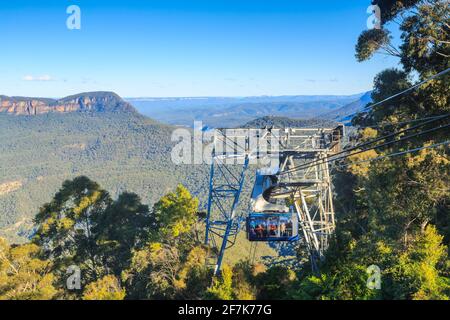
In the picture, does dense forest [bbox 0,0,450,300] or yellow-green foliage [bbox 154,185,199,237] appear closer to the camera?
dense forest [bbox 0,0,450,300]

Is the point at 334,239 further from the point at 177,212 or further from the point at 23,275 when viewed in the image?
the point at 23,275

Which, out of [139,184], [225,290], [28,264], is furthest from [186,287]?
[139,184]

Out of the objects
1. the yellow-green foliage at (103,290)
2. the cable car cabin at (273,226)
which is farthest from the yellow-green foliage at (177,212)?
the cable car cabin at (273,226)

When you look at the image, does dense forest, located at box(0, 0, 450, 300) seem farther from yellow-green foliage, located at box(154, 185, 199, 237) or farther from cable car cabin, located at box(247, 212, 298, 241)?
cable car cabin, located at box(247, 212, 298, 241)

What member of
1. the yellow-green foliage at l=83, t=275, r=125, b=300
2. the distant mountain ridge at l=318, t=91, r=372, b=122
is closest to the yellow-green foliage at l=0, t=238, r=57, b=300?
A: the yellow-green foliage at l=83, t=275, r=125, b=300
